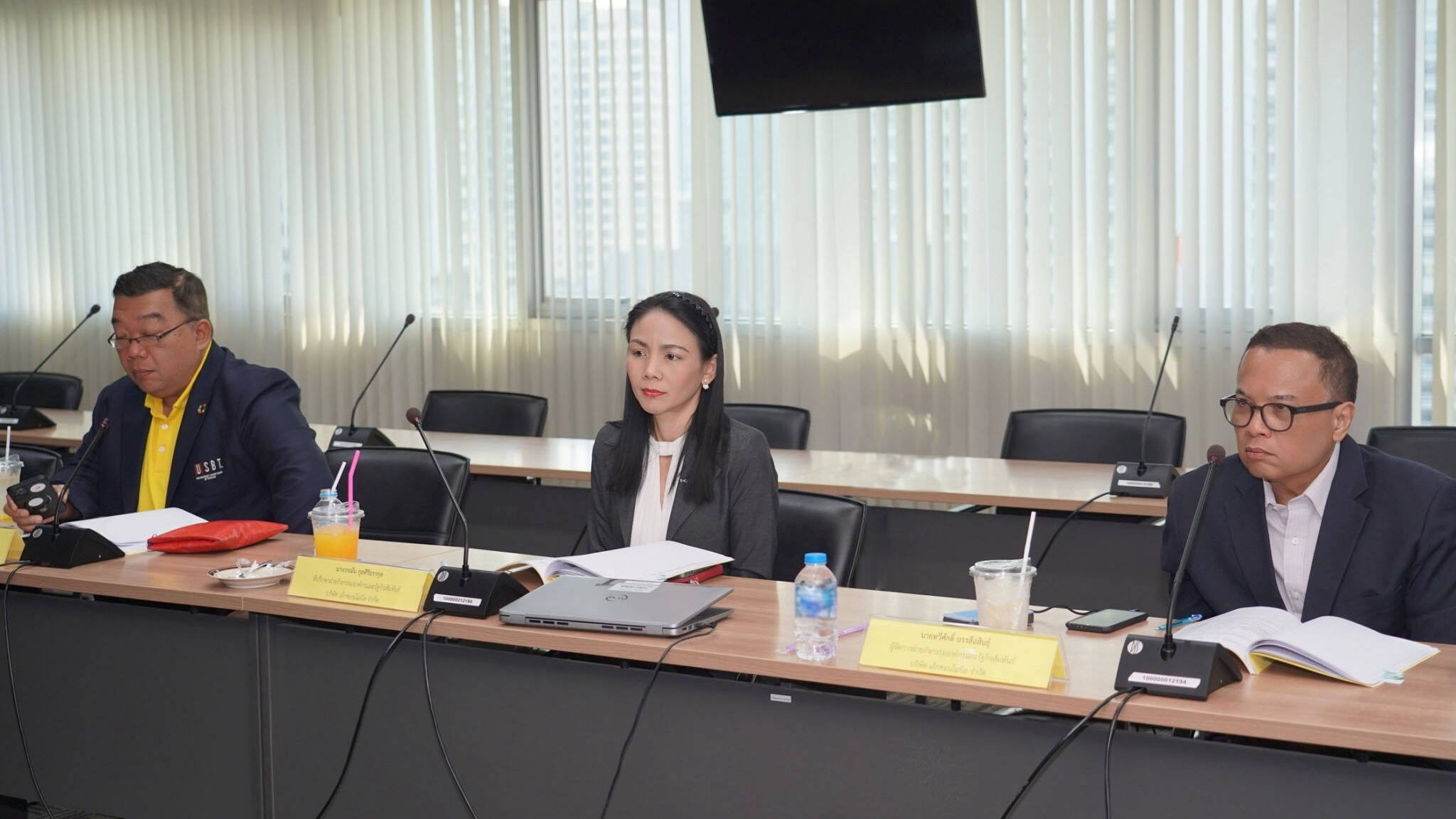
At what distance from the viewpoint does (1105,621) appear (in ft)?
6.52

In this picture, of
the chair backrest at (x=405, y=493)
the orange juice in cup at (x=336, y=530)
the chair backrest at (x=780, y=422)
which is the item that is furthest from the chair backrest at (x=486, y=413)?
the orange juice in cup at (x=336, y=530)

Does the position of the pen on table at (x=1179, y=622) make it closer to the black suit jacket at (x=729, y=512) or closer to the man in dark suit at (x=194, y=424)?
the black suit jacket at (x=729, y=512)

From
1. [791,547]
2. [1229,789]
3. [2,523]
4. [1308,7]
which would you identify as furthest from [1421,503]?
[1308,7]

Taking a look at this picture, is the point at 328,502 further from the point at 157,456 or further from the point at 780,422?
the point at 780,422

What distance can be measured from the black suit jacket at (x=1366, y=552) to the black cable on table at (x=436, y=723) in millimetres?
1281

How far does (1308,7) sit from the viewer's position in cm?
473

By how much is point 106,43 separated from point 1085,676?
7133 millimetres

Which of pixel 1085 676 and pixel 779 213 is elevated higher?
pixel 779 213

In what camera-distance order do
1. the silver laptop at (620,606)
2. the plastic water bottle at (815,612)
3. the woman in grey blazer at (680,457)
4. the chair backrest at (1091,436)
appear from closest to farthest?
the plastic water bottle at (815,612)
the silver laptop at (620,606)
the woman in grey blazer at (680,457)
the chair backrest at (1091,436)

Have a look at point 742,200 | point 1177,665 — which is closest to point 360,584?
point 1177,665

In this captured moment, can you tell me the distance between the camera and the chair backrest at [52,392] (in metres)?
5.94

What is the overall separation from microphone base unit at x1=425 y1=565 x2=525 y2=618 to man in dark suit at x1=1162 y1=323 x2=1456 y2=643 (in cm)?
119

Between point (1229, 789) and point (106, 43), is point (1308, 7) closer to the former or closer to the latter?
point (1229, 789)

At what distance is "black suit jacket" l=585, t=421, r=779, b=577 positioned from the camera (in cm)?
264
